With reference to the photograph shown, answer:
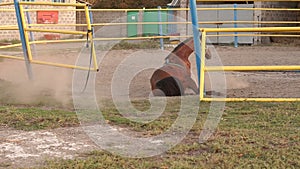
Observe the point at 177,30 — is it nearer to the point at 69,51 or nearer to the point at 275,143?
the point at 69,51

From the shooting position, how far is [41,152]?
3781 mm

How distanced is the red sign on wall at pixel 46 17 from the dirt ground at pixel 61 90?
10.2 m

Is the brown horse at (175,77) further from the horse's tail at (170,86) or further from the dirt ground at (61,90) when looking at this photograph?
the dirt ground at (61,90)

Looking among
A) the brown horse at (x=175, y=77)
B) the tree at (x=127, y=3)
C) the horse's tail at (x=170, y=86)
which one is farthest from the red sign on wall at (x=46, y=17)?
the horse's tail at (x=170, y=86)

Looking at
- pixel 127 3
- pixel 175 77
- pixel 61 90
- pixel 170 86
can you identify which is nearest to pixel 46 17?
pixel 127 3

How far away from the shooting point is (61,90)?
7090mm

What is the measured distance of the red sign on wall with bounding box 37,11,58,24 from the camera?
21.5 m

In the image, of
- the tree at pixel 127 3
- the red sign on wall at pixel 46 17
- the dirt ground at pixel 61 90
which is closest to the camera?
the dirt ground at pixel 61 90

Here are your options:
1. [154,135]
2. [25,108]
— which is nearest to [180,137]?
[154,135]

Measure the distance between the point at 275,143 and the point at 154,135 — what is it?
1014 millimetres

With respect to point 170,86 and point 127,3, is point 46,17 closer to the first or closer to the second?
point 127,3

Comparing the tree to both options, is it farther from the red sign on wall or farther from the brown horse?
the brown horse

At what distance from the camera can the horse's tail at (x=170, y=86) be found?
6396 millimetres

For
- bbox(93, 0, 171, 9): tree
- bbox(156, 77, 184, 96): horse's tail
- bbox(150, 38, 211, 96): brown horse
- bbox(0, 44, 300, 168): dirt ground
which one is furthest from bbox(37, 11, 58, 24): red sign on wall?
bbox(156, 77, 184, 96): horse's tail
